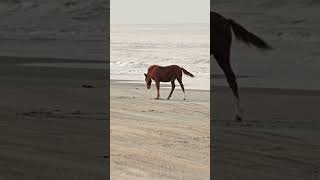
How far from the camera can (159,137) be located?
5.16 metres

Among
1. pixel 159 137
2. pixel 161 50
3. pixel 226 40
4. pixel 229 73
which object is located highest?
pixel 161 50

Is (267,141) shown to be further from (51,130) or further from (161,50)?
(161,50)

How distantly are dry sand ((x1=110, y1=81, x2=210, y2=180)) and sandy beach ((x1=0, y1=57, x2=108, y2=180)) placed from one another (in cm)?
16

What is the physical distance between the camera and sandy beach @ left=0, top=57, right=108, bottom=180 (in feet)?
11.8

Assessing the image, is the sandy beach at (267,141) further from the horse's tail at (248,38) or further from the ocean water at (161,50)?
the ocean water at (161,50)

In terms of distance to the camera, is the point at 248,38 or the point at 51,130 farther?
the point at 248,38

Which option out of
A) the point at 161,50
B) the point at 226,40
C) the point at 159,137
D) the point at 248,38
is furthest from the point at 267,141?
the point at 161,50

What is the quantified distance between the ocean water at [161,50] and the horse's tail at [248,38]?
4.35 m

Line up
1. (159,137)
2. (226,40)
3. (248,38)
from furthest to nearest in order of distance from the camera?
1. (226,40)
2. (248,38)
3. (159,137)

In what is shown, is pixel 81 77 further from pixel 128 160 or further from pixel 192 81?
pixel 128 160

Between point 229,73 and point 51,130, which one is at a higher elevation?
point 229,73

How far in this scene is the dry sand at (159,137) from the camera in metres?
3.77

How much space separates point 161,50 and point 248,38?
42.9 ft

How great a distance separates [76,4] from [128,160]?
11.7 metres
